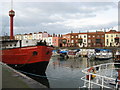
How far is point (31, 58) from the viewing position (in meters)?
19.1

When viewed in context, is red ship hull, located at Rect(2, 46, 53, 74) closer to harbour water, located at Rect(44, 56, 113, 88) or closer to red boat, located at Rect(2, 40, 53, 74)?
red boat, located at Rect(2, 40, 53, 74)

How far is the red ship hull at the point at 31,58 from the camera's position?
18.9 meters

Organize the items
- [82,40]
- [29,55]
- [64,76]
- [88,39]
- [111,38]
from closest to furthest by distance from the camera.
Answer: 1. [29,55]
2. [64,76]
3. [111,38]
4. [88,39]
5. [82,40]

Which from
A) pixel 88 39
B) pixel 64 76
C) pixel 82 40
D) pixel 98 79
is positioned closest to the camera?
pixel 98 79

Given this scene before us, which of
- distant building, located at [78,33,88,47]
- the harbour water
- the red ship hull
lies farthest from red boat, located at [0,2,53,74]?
distant building, located at [78,33,88,47]

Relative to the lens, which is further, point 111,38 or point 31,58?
point 111,38

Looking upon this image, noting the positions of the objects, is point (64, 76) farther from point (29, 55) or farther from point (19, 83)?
point (19, 83)

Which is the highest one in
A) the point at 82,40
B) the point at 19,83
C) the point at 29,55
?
the point at 82,40

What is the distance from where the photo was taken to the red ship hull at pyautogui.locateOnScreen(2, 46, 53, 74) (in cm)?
1889

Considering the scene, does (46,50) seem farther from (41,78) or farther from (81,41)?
(81,41)

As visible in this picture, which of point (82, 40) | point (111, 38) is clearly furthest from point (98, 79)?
point (82, 40)

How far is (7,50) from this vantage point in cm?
2086

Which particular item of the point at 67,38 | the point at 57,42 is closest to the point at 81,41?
the point at 67,38

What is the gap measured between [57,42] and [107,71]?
83043 millimetres
